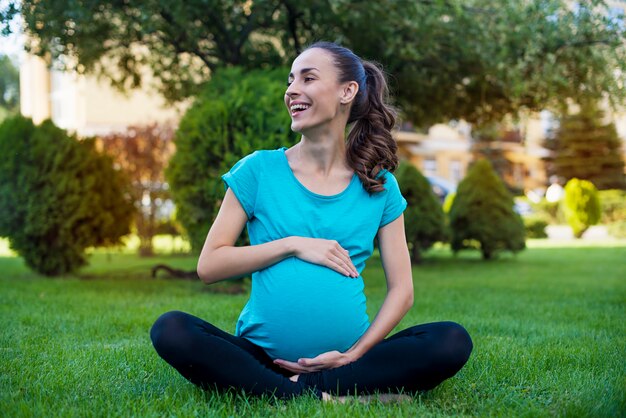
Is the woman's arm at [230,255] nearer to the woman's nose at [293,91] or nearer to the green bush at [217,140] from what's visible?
the woman's nose at [293,91]

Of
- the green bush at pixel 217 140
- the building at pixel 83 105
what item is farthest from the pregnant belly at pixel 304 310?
the building at pixel 83 105

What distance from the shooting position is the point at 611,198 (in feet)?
77.3

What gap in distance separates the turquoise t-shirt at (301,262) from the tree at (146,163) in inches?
399

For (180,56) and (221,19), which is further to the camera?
Answer: (180,56)

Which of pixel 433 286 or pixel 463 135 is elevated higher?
pixel 463 135

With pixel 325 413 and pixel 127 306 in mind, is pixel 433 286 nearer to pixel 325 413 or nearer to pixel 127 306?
pixel 127 306

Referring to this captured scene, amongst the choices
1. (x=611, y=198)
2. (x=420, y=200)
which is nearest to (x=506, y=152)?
(x=611, y=198)

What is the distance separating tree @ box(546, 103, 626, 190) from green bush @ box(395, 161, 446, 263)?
26.4m

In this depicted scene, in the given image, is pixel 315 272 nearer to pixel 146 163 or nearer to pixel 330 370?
pixel 330 370

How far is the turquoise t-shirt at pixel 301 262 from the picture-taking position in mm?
2924

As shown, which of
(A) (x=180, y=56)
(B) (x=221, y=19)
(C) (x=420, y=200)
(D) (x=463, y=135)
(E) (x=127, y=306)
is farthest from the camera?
(D) (x=463, y=135)

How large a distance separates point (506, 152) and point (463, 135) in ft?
12.3

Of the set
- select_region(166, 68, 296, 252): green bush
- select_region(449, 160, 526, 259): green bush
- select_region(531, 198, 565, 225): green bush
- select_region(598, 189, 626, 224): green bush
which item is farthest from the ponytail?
select_region(531, 198, 565, 225): green bush

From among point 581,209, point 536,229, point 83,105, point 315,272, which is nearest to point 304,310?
point 315,272
